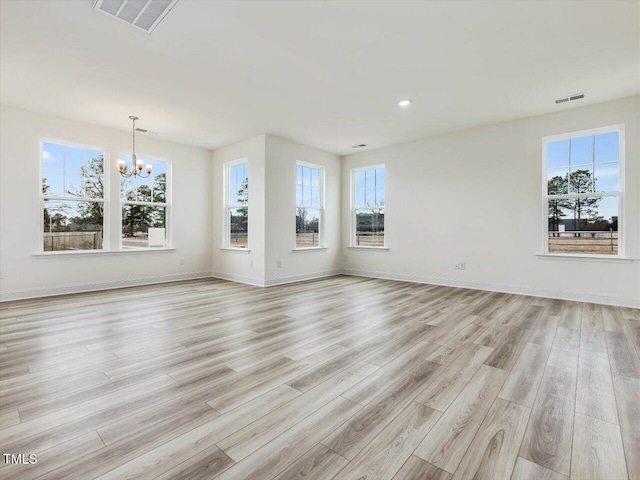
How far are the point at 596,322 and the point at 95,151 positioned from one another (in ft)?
24.9

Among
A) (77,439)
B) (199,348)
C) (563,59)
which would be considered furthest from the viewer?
(563,59)

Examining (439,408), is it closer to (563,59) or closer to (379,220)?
(563,59)

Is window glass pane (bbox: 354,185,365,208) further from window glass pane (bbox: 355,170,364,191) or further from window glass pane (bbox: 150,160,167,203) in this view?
window glass pane (bbox: 150,160,167,203)

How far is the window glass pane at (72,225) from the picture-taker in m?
4.93

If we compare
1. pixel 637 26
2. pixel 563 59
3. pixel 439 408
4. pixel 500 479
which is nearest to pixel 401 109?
pixel 563 59

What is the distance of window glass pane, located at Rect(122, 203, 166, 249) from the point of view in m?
5.71

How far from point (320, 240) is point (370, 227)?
1.15m

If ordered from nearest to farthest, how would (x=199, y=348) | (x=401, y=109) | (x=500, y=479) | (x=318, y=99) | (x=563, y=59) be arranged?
(x=500, y=479) → (x=199, y=348) → (x=563, y=59) → (x=318, y=99) → (x=401, y=109)

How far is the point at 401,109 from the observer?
4.58 m

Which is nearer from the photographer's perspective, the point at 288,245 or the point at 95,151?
the point at 95,151

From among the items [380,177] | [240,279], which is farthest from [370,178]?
[240,279]

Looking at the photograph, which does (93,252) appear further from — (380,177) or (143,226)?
(380,177)

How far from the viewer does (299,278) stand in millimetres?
6422

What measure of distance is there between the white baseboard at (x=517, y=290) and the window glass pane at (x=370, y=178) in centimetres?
193
